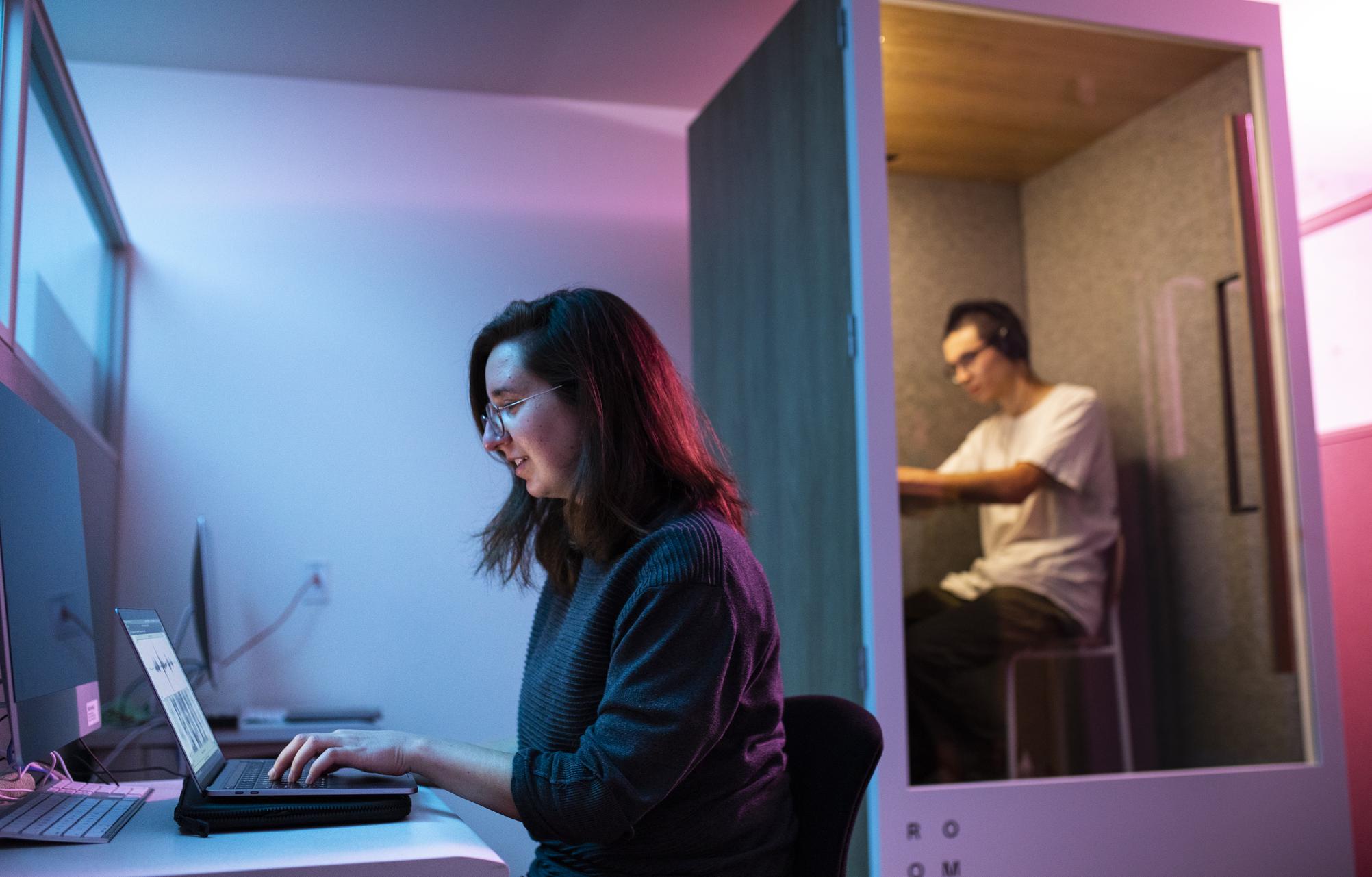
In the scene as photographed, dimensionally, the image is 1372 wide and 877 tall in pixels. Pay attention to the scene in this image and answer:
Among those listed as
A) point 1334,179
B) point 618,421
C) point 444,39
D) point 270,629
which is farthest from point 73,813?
point 1334,179

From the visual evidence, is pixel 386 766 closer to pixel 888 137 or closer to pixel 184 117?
pixel 888 137

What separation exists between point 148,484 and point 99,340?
0.43m

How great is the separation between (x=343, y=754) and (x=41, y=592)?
0.40m

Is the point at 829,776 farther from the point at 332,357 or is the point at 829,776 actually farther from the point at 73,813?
the point at 332,357

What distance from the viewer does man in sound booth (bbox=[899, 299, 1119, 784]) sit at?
2.26 m

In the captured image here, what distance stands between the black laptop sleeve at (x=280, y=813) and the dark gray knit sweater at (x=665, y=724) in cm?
13

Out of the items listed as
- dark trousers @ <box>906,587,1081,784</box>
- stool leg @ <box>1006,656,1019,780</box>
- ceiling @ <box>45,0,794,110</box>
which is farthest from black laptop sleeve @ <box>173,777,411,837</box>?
ceiling @ <box>45,0,794,110</box>

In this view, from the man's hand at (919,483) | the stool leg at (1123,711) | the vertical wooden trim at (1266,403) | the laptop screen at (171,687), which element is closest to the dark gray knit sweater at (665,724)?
the laptop screen at (171,687)

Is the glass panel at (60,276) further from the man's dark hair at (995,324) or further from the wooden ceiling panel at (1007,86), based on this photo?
the man's dark hair at (995,324)

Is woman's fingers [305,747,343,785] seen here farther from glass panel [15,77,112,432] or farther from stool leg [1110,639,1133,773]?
stool leg [1110,639,1133,773]

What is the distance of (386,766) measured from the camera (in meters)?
1.20

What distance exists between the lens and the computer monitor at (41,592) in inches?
44.4

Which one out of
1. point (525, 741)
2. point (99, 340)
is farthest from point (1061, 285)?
point (99, 340)

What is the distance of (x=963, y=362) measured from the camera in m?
2.54
